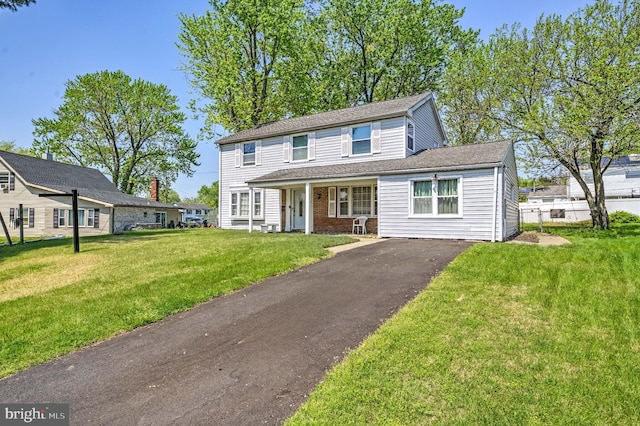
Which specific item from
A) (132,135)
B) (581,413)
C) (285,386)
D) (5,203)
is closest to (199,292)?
(285,386)

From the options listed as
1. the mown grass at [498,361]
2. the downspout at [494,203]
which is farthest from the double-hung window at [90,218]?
the mown grass at [498,361]

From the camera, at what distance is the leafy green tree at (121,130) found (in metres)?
35.9

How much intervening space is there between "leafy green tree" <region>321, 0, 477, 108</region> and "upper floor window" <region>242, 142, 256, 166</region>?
10.9 metres

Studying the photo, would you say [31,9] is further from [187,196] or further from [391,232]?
[187,196]

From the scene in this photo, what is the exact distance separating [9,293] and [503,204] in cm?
1334

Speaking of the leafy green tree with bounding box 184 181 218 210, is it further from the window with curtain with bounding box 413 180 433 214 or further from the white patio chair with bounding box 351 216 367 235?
the window with curtain with bounding box 413 180 433 214

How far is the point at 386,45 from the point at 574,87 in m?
14.0

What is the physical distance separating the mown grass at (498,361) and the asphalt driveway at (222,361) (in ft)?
1.17

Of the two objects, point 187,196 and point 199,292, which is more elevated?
point 187,196

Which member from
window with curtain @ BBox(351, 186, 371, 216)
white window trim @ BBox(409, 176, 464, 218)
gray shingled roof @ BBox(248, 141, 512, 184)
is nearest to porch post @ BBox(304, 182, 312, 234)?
gray shingled roof @ BBox(248, 141, 512, 184)

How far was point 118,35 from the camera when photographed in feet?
45.9

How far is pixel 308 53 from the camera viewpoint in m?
26.9

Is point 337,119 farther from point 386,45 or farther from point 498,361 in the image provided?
point 498,361

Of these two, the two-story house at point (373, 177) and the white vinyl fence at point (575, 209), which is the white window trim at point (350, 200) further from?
the white vinyl fence at point (575, 209)
